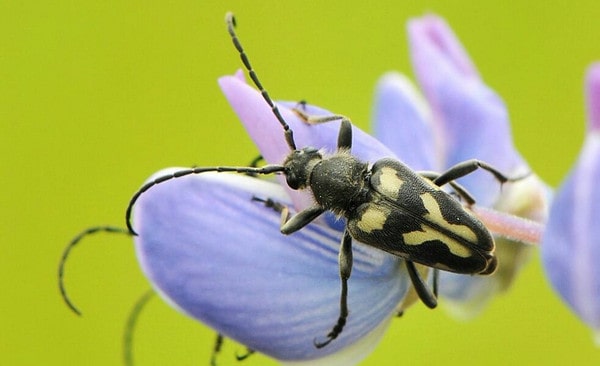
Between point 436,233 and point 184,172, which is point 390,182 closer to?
point 436,233

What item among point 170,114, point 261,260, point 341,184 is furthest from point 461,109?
point 170,114

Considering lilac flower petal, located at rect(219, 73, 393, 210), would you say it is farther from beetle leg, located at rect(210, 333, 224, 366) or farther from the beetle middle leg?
beetle leg, located at rect(210, 333, 224, 366)

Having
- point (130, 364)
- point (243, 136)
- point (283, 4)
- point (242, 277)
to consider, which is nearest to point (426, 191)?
point (242, 277)

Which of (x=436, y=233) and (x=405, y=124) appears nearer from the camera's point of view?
(x=436, y=233)

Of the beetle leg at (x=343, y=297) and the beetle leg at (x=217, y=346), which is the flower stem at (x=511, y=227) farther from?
the beetle leg at (x=217, y=346)

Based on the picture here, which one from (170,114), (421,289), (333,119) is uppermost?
(333,119)

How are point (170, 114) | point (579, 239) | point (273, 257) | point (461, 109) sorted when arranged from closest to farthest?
point (579, 239)
point (273, 257)
point (461, 109)
point (170, 114)

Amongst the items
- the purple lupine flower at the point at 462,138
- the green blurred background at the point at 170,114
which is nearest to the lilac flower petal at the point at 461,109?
the purple lupine flower at the point at 462,138

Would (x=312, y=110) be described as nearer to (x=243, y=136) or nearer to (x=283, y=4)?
(x=243, y=136)

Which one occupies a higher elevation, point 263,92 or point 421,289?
point 263,92
